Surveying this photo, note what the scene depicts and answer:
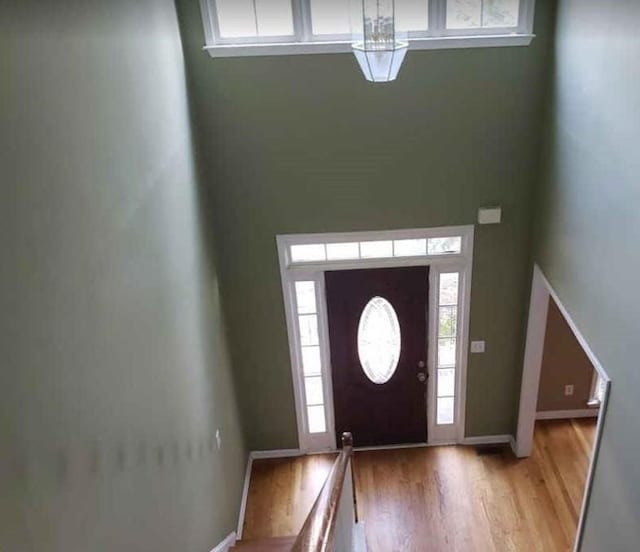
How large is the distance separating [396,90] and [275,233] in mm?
1394

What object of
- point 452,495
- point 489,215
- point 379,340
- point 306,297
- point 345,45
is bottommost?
point 452,495

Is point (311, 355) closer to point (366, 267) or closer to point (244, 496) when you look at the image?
point (366, 267)

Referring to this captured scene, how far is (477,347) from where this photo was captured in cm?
537

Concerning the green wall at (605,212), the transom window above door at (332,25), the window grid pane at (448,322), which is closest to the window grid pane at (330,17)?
the transom window above door at (332,25)

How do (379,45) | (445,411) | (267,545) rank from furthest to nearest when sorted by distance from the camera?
(445,411) < (267,545) < (379,45)

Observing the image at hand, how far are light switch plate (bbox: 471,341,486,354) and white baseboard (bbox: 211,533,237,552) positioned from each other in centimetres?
247

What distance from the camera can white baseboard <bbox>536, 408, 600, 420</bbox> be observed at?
6004 mm

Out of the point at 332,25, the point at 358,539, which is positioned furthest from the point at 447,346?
the point at 332,25

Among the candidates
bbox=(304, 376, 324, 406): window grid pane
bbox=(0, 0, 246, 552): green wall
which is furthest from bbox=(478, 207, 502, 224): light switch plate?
bbox=(0, 0, 246, 552): green wall

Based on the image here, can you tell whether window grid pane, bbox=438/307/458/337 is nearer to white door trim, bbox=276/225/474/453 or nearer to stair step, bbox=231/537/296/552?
white door trim, bbox=276/225/474/453

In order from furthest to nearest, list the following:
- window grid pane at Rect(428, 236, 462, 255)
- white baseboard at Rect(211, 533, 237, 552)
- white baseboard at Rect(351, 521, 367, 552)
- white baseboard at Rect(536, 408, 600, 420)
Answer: white baseboard at Rect(536, 408, 600, 420) < window grid pane at Rect(428, 236, 462, 255) < white baseboard at Rect(211, 533, 237, 552) < white baseboard at Rect(351, 521, 367, 552)

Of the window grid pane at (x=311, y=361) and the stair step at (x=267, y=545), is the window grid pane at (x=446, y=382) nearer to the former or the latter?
the window grid pane at (x=311, y=361)

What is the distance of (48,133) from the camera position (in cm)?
214

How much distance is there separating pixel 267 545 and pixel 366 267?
7.22ft
